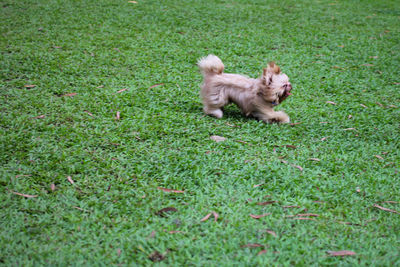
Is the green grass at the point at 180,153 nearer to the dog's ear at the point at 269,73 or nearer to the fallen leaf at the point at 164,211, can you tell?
the fallen leaf at the point at 164,211

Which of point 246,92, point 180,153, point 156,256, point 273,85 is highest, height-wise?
point 273,85

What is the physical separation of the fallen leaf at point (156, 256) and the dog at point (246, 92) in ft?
6.65

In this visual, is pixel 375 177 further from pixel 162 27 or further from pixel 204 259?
pixel 162 27

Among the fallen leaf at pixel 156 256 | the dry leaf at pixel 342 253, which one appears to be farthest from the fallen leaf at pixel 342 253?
the fallen leaf at pixel 156 256

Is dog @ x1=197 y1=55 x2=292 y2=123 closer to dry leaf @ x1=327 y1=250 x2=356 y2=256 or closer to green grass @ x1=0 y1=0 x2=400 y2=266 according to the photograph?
green grass @ x1=0 y1=0 x2=400 y2=266

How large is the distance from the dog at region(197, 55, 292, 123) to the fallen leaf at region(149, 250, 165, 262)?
79.8 inches

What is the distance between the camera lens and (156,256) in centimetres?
220

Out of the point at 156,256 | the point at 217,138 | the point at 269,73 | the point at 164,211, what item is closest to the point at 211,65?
the point at 269,73

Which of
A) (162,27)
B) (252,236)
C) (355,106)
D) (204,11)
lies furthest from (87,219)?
(204,11)

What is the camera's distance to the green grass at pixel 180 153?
231 centimetres

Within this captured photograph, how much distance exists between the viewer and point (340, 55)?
6160mm

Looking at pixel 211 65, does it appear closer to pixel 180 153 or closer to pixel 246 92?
pixel 246 92

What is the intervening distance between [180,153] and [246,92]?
1085mm

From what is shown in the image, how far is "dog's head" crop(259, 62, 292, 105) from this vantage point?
370 centimetres
